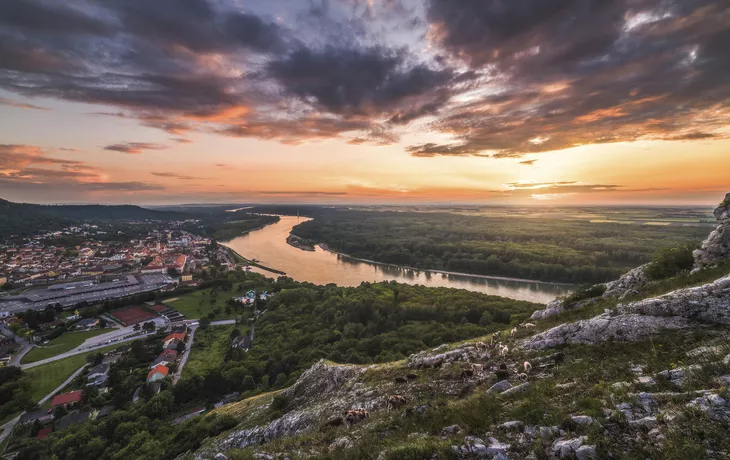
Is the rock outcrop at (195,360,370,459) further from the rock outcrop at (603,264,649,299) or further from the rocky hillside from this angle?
the rock outcrop at (603,264,649,299)

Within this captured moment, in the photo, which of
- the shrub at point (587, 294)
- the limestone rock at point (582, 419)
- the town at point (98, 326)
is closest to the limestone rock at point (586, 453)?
the limestone rock at point (582, 419)

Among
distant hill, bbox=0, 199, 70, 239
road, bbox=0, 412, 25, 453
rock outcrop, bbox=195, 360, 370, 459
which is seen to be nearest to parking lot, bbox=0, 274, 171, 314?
road, bbox=0, 412, 25, 453

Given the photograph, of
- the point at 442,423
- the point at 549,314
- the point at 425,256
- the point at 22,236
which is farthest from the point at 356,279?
the point at 22,236

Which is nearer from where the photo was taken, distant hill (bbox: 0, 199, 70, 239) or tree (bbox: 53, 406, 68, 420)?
tree (bbox: 53, 406, 68, 420)

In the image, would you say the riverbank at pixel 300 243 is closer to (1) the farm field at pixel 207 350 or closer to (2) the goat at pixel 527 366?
(1) the farm field at pixel 207 350

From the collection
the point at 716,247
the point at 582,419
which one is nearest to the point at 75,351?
the point at 582,419

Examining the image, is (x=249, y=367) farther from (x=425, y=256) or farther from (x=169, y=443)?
(x=425, y=256)

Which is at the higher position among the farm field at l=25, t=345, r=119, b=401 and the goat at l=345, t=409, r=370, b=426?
the goat at l=345, t=409, r=370, b=426
